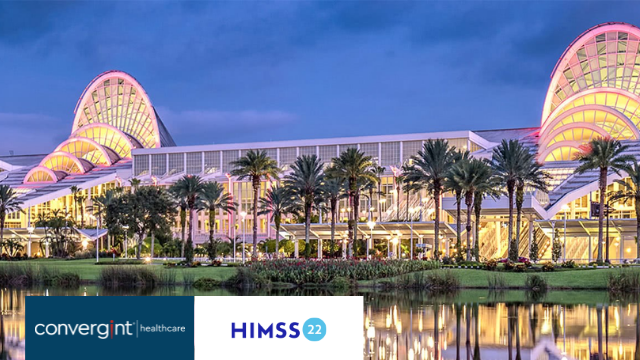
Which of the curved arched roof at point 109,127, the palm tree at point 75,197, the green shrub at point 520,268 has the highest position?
the curved arched roof at point 109,127

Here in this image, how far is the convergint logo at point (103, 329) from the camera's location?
14.0 m

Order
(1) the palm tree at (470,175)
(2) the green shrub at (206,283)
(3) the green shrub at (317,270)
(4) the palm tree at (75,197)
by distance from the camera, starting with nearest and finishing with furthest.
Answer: (2) the green shrub at (206,283) < (3) the green shrub at (317,270) < (1) the palm tree at (470,175) < (4) the palm tree at (75,197)

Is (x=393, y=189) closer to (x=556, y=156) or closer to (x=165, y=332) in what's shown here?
(x=556, y=156)

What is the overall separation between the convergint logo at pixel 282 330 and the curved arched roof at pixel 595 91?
82.6 meters

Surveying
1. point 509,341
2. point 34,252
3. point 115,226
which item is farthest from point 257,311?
point 34,252

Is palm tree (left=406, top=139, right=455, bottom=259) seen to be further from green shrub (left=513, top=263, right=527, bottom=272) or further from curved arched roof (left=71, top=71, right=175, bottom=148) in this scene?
curved arched roof (left=71, top=71, right=175, bottom=148)

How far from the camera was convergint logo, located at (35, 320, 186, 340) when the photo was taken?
1401cm

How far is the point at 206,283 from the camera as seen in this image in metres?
47.3

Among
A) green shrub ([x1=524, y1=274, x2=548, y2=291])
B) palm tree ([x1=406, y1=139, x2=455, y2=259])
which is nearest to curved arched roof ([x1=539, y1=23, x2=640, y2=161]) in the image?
palm tree ([x1=406, y1=139, x2=455, y2=259])

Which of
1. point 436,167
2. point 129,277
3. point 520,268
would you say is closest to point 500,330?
point 520,268

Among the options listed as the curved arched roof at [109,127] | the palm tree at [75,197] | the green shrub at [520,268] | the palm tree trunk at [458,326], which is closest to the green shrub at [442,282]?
the green shrub at [520,268]

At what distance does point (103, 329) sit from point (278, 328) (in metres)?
3.07

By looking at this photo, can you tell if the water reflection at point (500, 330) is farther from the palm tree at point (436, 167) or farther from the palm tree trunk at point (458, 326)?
the palm tree at point (436, 167)

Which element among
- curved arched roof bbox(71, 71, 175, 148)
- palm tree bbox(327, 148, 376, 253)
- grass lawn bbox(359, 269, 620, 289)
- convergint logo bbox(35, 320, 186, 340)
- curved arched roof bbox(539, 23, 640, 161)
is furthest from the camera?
curved arched roof bbox(71, 71, 175, 148)
